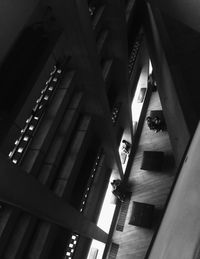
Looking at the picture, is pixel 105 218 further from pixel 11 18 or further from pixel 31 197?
pixel 11 18

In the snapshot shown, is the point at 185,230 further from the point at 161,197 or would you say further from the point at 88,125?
the point at 161,197

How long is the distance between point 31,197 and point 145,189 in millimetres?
8288

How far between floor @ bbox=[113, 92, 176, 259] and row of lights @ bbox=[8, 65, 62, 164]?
651 cm

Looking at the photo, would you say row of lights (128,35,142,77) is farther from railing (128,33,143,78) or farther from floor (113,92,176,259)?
floor (113,92,176,259)

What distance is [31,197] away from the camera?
3766 mm

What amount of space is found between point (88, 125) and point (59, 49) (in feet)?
7.67

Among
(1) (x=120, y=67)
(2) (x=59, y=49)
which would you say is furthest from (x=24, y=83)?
(1) (x=120, y=67)

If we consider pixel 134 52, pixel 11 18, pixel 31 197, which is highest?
pixel 134 52

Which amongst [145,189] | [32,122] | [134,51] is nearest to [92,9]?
[32,122]

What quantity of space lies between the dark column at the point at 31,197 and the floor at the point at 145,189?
202 inches

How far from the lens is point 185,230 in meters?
1.50

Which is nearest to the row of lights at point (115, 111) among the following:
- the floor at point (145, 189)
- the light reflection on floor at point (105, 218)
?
the light reflection on floor at point (105, 218)

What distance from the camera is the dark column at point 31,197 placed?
3.11m

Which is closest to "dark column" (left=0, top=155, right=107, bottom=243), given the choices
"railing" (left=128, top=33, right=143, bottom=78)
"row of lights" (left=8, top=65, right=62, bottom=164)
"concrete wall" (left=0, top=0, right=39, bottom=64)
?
"row of lights" (left=8, top=65, right=62, bottom=164)
